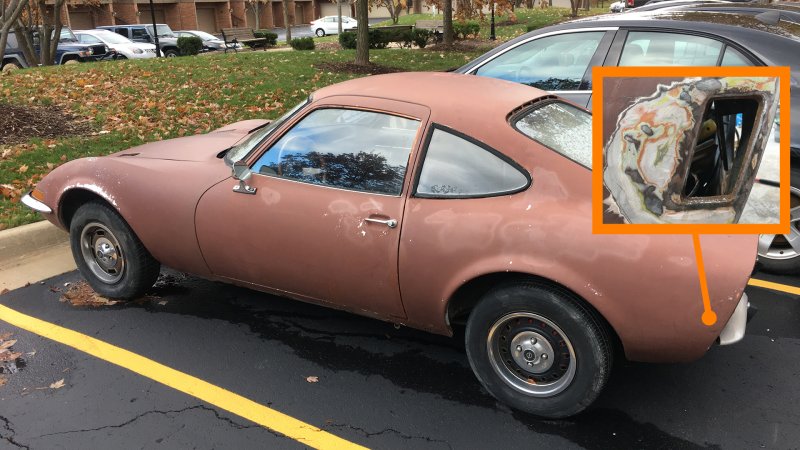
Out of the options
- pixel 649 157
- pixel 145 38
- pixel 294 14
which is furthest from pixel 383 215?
pixel 294 14

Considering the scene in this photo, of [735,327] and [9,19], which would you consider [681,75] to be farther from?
[9,19]

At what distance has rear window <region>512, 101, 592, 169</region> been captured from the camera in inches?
118

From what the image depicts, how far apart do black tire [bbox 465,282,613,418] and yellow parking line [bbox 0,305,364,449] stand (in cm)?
76

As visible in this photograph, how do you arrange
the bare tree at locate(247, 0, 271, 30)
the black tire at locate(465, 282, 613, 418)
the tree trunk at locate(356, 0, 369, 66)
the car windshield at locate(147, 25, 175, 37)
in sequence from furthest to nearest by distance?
the bare tree at locate(247, 0, 271, 30)
the car windshield at locate(147, 25, 175, 37)
the tree trunk at locate(356, 0, 369, 66)
the black tire at locate(465, 282, 613, 418)

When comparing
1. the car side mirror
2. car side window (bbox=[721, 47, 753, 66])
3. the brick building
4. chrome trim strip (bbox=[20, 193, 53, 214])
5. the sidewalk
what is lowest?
the sidewalk

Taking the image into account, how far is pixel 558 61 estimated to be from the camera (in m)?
5.03

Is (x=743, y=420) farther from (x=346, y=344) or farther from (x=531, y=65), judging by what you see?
(x=531, y=65)

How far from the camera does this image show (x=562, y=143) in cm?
306

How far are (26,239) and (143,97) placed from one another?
204 inches

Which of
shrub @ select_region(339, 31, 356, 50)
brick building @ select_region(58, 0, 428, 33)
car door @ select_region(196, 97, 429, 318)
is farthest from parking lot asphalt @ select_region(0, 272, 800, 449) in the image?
brick building @ select_region(58, 0, 428, 33)

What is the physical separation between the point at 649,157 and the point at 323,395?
1.94 metres

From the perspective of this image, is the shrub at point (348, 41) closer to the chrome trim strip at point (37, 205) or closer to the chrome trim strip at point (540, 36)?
the chrome trim strip at point (540, 36)

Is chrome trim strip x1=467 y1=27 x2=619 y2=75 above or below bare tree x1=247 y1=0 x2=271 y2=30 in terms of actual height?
below

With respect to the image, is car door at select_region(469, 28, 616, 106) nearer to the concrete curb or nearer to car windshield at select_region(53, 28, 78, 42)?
the concrete curb
